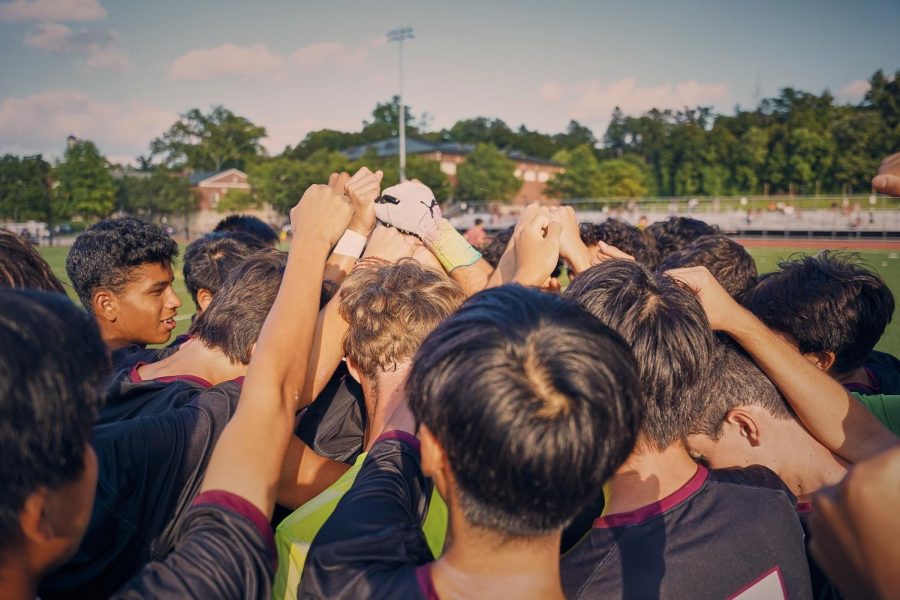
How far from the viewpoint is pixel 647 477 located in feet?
5.67

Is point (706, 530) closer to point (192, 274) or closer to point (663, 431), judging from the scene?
point (663, 431)

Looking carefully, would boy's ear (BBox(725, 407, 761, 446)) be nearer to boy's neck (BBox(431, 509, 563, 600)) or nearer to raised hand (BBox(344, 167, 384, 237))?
boy's neck (BBox(431, 509, 563, 600))

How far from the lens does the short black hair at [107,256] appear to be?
3385 mm

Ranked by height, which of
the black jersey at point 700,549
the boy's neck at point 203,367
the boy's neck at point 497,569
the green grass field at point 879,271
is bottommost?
the green grass field at point 879,271

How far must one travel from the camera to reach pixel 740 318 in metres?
2.11

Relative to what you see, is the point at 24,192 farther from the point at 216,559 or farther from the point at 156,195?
the point at 216,559

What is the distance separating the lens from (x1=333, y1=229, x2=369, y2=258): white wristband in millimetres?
2656

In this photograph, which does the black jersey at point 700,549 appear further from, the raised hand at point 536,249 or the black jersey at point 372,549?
the raised hand at point 536,249

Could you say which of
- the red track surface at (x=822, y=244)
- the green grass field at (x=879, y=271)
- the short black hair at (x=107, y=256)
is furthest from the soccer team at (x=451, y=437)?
the red track surface at (x=822, y=244)

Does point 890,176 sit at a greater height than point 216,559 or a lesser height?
greater

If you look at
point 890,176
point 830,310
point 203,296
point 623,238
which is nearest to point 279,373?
point 890,176

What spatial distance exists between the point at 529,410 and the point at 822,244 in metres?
34.3

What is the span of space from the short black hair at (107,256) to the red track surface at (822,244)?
29.4 m

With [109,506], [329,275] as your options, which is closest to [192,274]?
[329,275]
